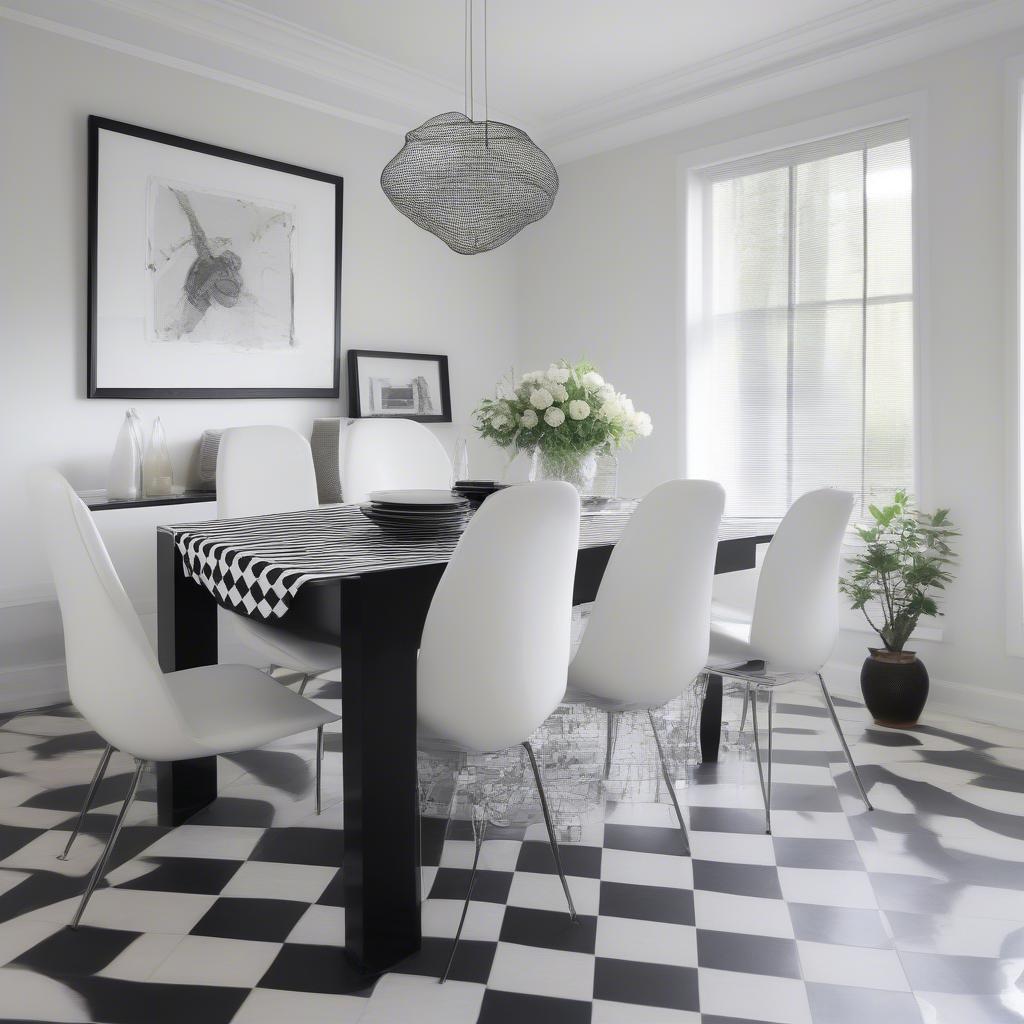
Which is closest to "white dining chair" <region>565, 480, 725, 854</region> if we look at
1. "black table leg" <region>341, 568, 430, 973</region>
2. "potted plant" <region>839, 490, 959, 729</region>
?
"black table leg" <region>341, 568, 430, 973</region>

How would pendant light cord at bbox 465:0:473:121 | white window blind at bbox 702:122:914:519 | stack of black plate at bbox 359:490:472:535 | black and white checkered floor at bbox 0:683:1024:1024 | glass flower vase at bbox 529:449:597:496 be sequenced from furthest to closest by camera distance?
white window blind at bbox 702:122:914:519 → pendant light cord at bbox 465:0:473:121 → glass flower vase at bbox 529:449:597:496 → stack of black plate at bbox 359:490:472:535 → black and white checkered floor at bbox 0:683:1024:1024

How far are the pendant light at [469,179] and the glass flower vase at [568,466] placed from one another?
695mm

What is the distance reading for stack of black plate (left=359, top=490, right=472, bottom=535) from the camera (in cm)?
226

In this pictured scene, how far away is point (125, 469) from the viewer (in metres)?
3.49

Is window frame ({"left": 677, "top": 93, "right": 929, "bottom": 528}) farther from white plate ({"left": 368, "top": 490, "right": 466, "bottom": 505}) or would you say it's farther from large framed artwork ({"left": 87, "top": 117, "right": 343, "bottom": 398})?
white plate ({"left": 368, "top": 490, "right": 466, "bottom": 505})

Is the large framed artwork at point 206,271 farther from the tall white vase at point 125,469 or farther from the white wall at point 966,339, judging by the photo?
the white wall at point 966,339

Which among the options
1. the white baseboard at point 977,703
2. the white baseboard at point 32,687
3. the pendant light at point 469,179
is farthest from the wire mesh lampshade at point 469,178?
the white baseboard at point 977,703

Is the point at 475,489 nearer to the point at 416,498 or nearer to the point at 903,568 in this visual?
the point at 416,498

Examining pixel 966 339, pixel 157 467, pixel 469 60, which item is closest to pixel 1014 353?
pixel 966 339

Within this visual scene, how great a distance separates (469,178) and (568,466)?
2.85 ft

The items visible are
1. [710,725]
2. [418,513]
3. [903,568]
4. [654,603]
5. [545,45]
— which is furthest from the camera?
[545,45]

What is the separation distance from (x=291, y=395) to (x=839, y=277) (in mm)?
2496

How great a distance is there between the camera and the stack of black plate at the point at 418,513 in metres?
2.26

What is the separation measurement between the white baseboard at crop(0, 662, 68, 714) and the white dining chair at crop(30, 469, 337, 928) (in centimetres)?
176
